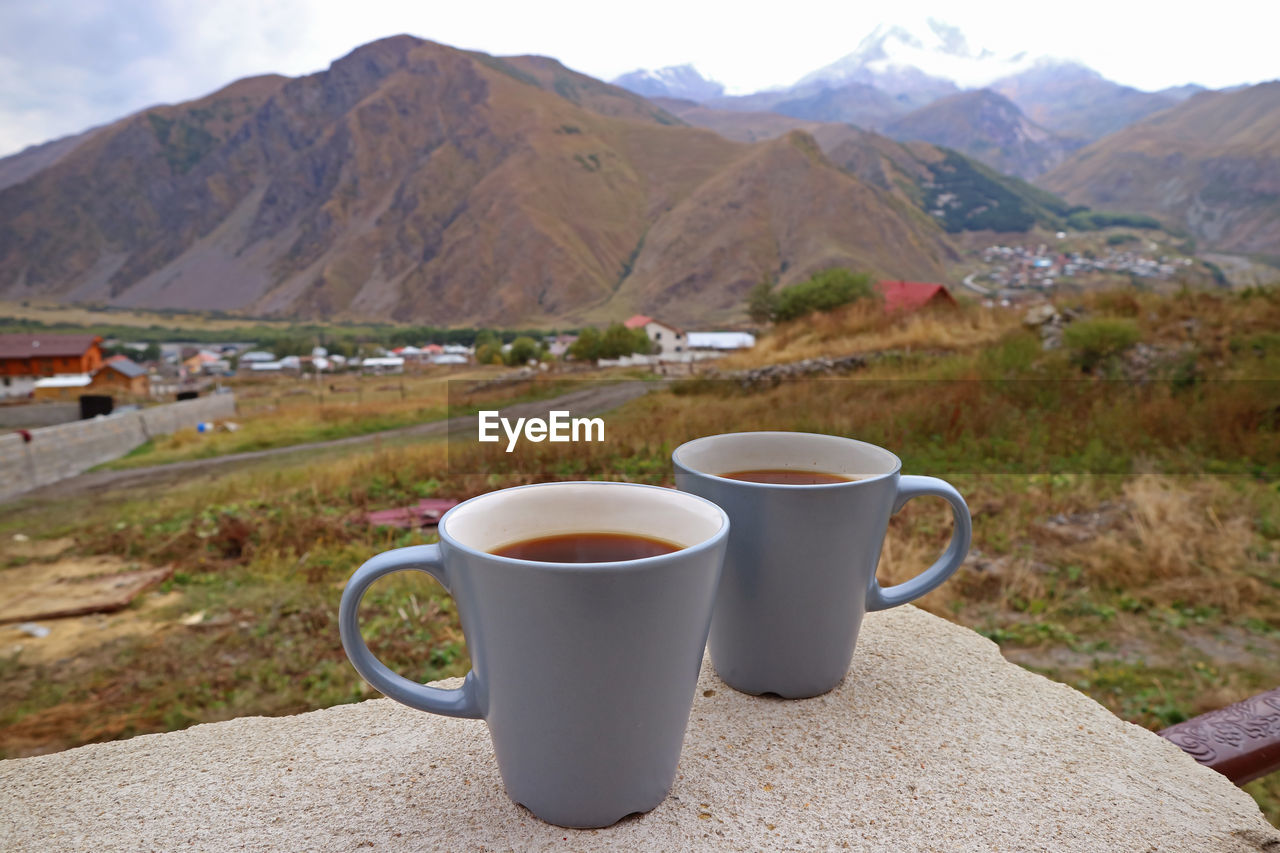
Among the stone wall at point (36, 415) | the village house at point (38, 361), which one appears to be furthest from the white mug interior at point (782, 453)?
the village house at point (38, 361)

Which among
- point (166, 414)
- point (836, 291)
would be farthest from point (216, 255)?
point (836, 291)

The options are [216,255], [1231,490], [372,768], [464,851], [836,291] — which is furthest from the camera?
[216,255]

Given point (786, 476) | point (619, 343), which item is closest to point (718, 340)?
point (619, 343)

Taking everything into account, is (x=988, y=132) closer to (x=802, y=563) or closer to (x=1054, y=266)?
(x=1054, y=266)

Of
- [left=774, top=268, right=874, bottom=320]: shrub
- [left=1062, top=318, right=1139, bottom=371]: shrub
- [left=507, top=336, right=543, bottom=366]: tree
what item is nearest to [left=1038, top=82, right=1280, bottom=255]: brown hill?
[left=774, top=268, right=874, bottom=320]: shrub

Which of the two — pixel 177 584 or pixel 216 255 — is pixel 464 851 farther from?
pixel 216 255

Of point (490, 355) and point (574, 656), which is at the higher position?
point (574, 656)
